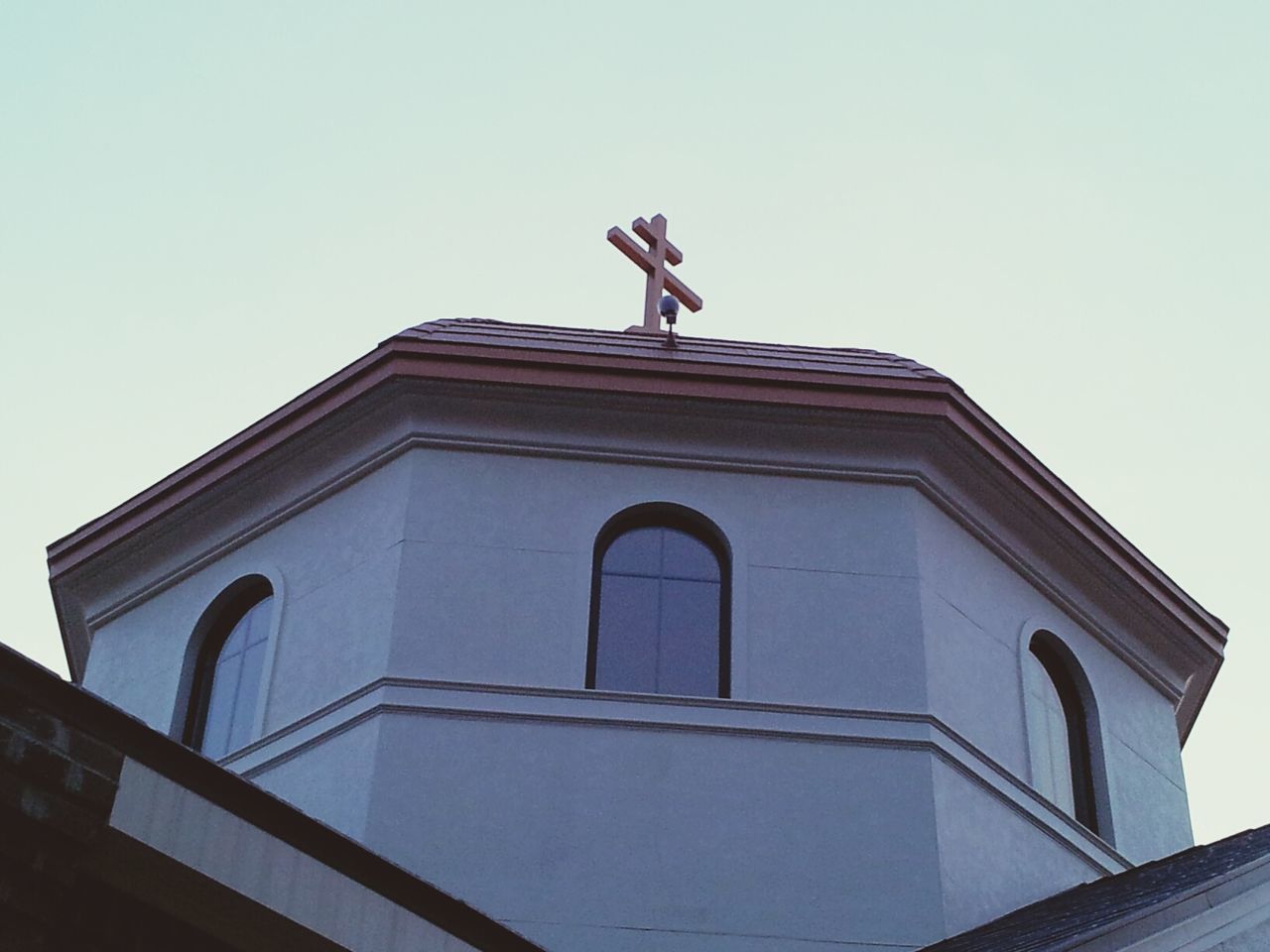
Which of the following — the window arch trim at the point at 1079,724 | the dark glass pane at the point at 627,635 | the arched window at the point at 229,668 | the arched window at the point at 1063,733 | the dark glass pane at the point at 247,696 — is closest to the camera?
the dark glass pane at the point at 627,635

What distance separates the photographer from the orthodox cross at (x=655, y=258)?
15578mm

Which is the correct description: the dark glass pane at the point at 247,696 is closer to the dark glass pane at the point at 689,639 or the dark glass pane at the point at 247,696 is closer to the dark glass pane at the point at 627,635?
the dark glass pane at the point at 627,635

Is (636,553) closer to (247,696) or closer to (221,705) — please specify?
(247,696)

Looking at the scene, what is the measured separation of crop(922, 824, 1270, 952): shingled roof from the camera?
7.70m

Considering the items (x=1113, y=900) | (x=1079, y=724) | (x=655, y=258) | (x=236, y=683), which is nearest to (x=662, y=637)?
(x=236, y=683)

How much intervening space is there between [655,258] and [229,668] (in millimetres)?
5382

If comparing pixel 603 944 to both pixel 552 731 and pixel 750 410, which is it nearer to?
pixel 552 731

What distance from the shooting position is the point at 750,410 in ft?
38.6

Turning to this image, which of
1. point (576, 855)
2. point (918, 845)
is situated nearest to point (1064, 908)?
point (918, 845)

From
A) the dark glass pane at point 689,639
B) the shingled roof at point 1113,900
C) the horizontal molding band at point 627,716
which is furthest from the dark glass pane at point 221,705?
the shingled roof at point 1113,900

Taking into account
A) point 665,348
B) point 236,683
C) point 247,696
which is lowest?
point 247,696

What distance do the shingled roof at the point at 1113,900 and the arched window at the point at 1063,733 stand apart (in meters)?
0.68

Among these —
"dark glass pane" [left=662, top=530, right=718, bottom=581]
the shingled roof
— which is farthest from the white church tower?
the shingled roof

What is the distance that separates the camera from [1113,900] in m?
8.92
